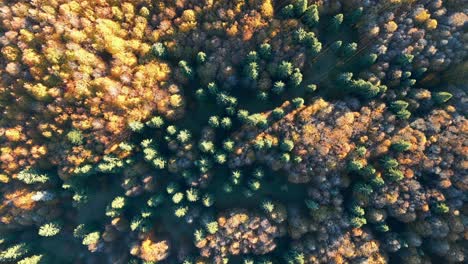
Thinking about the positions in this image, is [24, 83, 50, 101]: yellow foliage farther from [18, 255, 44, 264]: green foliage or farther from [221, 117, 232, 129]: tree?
[18, 255, 44, 264]: green foliage

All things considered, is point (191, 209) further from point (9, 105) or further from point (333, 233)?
point (9, 105)

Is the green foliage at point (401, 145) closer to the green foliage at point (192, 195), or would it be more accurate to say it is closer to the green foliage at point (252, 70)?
the green foliage at point (252, 70)

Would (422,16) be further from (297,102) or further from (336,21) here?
(297,102)

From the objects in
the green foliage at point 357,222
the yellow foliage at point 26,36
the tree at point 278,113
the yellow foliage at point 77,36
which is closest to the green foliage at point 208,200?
the tree at point 278,113

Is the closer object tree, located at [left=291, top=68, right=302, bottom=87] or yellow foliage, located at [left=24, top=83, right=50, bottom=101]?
yellow foliage, located at [left=24, top=83, right=50, bottom=101]

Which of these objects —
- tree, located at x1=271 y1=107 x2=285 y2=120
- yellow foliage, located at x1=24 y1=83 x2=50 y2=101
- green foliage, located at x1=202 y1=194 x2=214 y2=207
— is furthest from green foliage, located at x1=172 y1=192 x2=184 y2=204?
yellow foliage, located at x1=24 y1=83 x2=50 y2=101

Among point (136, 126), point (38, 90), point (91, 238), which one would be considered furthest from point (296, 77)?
point (91, 238)

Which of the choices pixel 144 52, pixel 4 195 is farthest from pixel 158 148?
pixel 4 195

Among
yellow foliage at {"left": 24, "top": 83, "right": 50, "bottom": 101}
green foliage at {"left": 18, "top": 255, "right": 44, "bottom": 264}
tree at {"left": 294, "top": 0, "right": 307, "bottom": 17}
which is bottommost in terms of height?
green foliage at {"left": 18, "top": 255, "right": 44, "bottom": 264}
